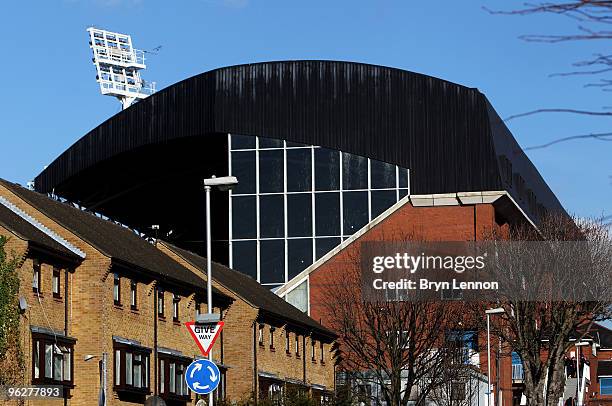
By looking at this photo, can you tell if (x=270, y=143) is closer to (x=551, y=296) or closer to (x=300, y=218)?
(x=300, y=218)

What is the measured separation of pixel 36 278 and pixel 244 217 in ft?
130

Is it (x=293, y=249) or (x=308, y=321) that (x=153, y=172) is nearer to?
(x=293, y=249)

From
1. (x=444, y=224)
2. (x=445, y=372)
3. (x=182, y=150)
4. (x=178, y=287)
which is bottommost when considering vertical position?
(x=445, y=372)

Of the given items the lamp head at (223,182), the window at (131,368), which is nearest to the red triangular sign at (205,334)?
the lamp head at (223,182)

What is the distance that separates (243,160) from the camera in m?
81.9

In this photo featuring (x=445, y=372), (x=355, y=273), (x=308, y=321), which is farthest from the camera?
(x=308, y=321)

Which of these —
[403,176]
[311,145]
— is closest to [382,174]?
[403,176]

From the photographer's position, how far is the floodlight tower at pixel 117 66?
179m

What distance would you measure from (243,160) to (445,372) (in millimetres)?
25038

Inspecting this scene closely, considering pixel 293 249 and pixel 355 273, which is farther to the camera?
pixel 293 249

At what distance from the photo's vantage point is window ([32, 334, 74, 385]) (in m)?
41.0

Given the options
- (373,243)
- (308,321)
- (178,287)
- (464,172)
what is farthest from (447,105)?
(178,287)

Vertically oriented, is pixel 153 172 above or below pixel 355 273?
above

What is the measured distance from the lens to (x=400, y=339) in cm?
6047
